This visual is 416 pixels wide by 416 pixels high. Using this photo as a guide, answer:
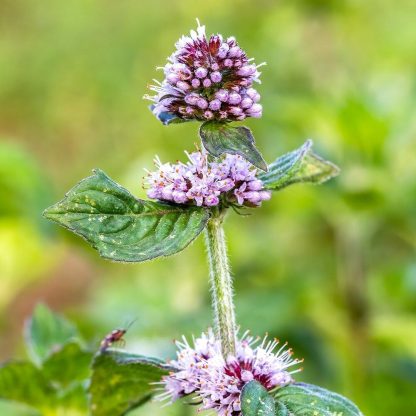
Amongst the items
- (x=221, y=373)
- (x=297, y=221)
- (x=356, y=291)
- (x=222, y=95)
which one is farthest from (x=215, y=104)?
(x=297, y=221)

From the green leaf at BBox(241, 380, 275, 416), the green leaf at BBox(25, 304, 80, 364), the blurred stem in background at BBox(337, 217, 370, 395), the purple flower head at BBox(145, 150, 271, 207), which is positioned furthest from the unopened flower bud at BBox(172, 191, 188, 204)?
the blurred stem in background at BBox(337, 217, 370, 395)

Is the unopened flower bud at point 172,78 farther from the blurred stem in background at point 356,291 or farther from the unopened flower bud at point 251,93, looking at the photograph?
the blurred stem in background at point 356,291

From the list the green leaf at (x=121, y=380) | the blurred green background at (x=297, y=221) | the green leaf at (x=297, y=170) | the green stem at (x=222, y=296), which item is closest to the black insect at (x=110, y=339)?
the green leaf at (x=121, y=380)

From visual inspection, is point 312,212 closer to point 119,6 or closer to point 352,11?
point 352,11

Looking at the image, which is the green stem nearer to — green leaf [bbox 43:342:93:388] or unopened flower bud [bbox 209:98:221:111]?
unopened flower bud [bbox 209:98:221:111]

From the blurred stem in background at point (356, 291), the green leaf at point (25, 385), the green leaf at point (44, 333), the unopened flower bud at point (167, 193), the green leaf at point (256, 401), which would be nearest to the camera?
the green leaf at point (256, 401)

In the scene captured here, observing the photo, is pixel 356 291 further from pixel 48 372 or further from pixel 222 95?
pixel 222 95
